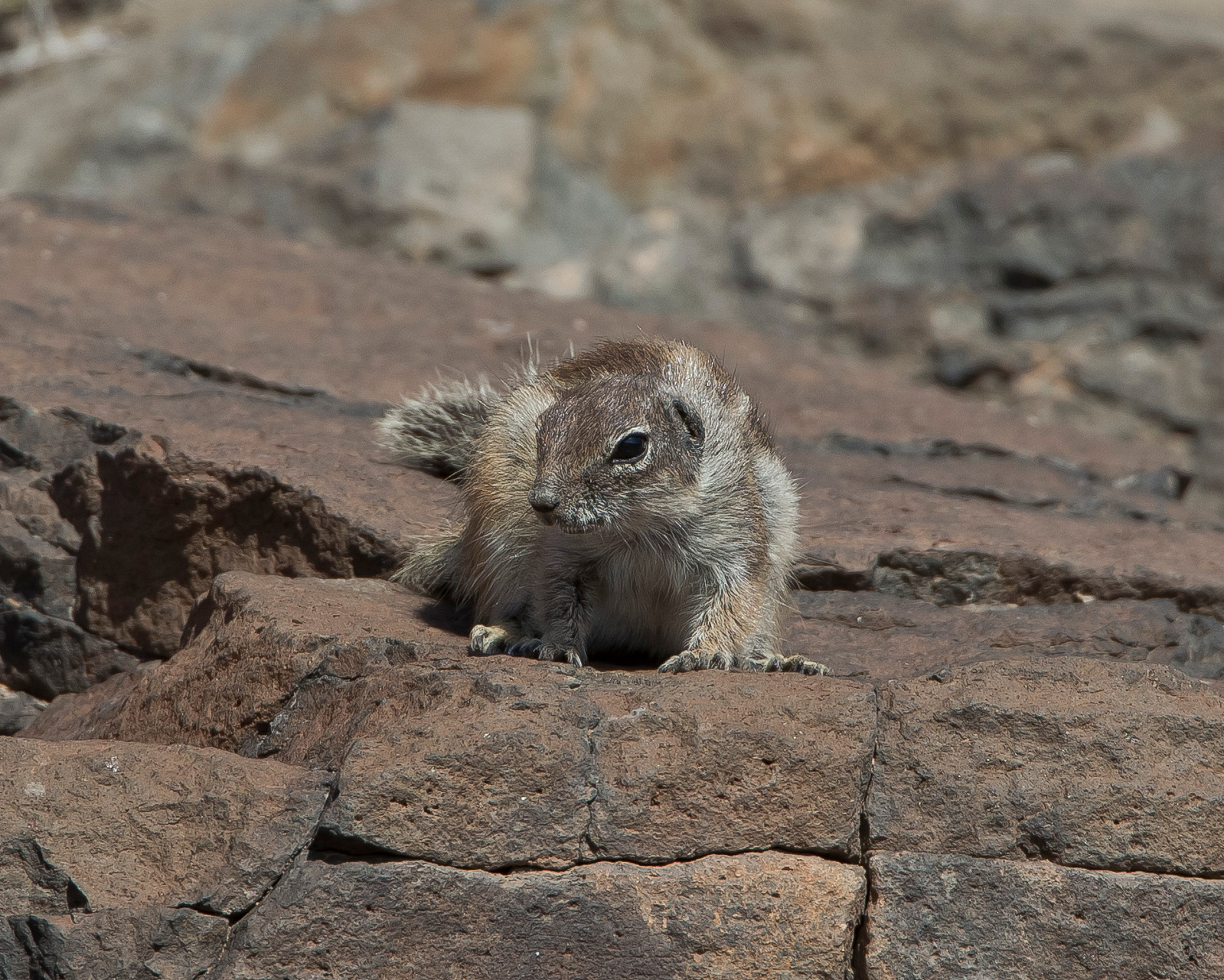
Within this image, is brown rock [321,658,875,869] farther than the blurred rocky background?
No

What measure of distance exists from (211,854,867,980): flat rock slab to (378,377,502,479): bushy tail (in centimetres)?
243

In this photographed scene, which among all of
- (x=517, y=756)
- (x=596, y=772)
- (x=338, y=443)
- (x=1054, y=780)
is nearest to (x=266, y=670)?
(x=517, y=756)

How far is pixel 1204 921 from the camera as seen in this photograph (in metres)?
4.32

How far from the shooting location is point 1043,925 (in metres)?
4.32

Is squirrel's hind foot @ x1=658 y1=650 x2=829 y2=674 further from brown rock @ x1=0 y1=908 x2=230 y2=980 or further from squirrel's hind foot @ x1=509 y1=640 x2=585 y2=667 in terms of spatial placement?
brown rock @ x1=0 y1=908 x2=230 y2=980

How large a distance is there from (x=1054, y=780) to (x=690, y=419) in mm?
1739

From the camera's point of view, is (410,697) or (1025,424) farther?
(1025,424)

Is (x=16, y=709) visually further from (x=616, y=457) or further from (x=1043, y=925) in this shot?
(x=1043, y=925)

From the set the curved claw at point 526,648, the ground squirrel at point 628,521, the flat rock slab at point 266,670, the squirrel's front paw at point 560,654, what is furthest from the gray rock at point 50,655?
the squirrel's front paw at point 560,654

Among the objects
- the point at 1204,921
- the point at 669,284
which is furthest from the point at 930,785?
the point at 669,284

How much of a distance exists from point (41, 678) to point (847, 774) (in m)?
3.44

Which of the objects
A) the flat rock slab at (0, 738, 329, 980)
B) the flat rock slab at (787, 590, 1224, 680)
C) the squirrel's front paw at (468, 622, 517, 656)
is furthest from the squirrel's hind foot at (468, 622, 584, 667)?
the flat rock slab at (787, 590, 1224, 680)

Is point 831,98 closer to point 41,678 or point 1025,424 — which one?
point 1025,424

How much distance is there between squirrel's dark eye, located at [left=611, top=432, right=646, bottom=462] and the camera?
4.79 meters
